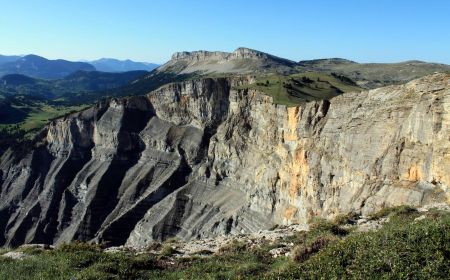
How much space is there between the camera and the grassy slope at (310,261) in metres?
16.0

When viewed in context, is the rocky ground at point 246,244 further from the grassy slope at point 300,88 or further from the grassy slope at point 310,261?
the grassy slope at point 300,88

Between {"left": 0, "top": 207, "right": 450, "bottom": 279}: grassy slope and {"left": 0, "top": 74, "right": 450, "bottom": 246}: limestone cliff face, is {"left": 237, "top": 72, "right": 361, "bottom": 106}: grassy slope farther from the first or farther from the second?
{"left": 0, "top": 207, "right": 450, "bottom": 279}: grassy slope

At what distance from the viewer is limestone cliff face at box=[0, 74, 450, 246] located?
4394 centimetres

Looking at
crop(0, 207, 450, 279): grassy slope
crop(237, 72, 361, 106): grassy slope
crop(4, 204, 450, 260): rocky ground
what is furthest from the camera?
crop(237, 72, 361, 106): grassy slope

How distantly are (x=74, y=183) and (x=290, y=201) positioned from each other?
216 ft

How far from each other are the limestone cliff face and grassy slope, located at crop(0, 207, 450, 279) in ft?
53.2

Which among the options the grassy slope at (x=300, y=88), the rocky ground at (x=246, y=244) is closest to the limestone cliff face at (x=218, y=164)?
the grassy slope at (x=300, y=88)

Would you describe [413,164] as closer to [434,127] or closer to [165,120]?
[434,127]

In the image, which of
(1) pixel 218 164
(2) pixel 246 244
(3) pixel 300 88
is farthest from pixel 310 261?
(1) pixel 218 164

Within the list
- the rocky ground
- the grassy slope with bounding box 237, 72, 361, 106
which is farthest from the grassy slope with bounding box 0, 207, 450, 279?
the grassy slope with bounding box 237, 72, 361, 106

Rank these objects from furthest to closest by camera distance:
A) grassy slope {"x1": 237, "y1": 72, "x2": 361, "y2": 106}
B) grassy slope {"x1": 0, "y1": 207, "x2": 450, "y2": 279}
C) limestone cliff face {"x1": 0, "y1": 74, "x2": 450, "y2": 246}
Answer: grassy slope {"x1": 237, "y1": 72, "x2": 361, "y2": 106} → limestone cliff face {"x1": 0, "y1": 74, "x2": 450, "y2": 246} → grassy slope {"x1": 0, "y1": 207, "x2": 450, "y2": 279}

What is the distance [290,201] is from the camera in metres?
68.4

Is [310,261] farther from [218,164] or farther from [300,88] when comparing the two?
[218,164]

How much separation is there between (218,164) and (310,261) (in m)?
77.8
